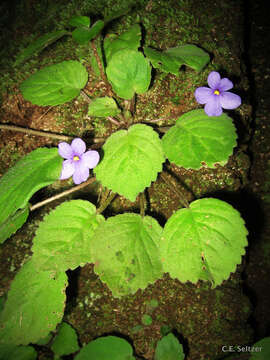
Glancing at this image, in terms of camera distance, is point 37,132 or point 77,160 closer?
point 77,160

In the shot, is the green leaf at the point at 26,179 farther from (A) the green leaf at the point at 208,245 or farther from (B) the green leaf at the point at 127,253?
(A) the green leaf at the point at 208,245

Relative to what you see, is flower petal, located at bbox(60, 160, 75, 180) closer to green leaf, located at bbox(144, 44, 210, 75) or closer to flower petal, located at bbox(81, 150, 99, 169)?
flower petal, located at bbox(81, 150, 99, 169)

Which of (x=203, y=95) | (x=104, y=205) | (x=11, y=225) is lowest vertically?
(x=104, y=205)

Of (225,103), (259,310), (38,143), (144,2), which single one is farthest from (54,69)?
(259,310)

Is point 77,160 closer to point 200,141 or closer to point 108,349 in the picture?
point 200,141

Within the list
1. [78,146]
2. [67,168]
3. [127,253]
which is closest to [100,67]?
[78,146]

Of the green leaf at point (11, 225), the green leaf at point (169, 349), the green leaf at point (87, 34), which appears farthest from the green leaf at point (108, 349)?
the green leaf at point (87, 34)

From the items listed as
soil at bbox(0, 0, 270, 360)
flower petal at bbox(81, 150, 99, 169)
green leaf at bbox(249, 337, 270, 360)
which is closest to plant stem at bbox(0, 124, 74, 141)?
soil at bbox(0, 0, 270, 360)

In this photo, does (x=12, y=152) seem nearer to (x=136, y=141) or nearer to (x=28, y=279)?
(x=28, y=279)
